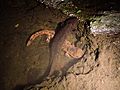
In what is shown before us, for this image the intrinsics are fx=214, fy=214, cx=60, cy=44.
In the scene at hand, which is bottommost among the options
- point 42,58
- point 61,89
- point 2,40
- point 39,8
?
point 61,89

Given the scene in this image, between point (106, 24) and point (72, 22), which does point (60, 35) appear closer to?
point (72, 22)

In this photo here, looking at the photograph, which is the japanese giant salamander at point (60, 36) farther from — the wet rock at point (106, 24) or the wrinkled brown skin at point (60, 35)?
the wet rock at point (106, 24)

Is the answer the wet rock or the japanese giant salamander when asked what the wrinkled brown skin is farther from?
the wet rock

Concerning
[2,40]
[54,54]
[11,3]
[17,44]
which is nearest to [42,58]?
[54,54]

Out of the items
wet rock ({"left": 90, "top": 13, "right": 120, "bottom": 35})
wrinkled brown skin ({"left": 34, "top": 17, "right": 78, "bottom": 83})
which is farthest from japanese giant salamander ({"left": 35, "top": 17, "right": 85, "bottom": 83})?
wet rock ({"left": 90, "top": 13, "right": 120, "bottom": 35})

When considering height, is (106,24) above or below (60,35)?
above

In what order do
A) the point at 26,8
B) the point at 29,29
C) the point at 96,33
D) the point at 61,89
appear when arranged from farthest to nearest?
the point at 26,8 < the point at 29,29 < the point at 96,33 < the point at 61,89

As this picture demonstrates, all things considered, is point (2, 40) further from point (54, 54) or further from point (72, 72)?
point (72, 72)

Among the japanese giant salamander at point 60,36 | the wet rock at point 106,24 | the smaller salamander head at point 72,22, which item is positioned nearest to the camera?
the wet rock at point 106,24

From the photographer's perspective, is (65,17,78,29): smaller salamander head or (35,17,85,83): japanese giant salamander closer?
(35,17,85,83): japanese giant salamander

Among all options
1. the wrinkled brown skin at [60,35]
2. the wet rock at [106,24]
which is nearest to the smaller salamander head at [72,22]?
the wrinkled brown skin at [60,35]

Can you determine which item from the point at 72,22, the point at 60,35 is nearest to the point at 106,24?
the point at 72,22
